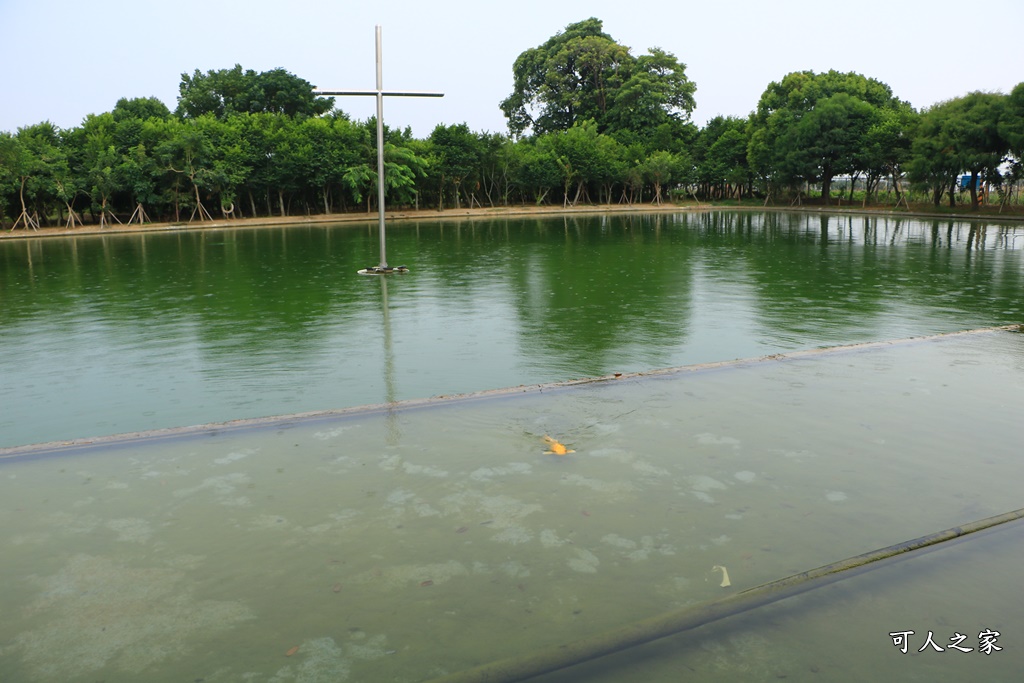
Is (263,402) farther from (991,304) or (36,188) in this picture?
(36,188)

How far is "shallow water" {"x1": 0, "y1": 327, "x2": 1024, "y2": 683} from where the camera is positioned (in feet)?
8.44

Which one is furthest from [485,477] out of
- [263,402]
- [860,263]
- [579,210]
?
[579,210]

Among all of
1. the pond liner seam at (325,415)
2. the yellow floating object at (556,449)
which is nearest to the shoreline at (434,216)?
the pond liner seam at (325,415)

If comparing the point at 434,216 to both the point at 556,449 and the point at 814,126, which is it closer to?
the point at 814,126

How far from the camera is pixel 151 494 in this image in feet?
12.4

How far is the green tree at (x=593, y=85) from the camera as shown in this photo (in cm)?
5484

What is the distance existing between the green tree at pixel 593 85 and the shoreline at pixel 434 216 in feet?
34.8

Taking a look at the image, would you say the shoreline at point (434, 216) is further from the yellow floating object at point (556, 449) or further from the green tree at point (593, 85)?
the yellow floating object at point (556, 449)

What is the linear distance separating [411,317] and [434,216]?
31.8m

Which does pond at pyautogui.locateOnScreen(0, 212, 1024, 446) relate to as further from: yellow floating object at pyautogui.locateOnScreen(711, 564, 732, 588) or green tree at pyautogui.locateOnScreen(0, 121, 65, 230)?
green tree at pyautogui.locateOnScreen(0, 121, 65, 230)

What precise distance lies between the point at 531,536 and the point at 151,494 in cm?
186

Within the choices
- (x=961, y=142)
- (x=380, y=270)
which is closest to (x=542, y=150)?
(x=961, y=142)

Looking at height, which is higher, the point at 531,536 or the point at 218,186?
the point at 218,186

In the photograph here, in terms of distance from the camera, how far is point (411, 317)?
909 centimetres
